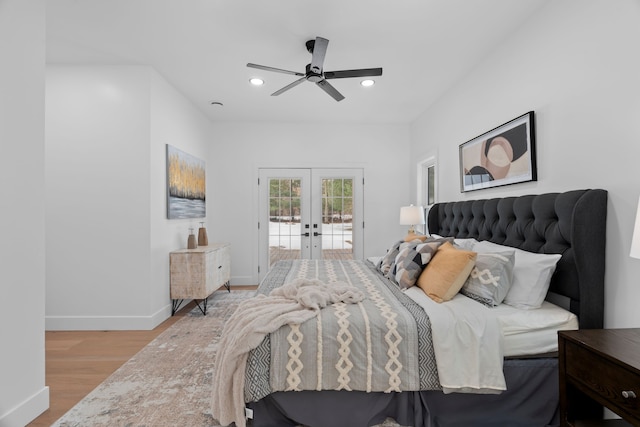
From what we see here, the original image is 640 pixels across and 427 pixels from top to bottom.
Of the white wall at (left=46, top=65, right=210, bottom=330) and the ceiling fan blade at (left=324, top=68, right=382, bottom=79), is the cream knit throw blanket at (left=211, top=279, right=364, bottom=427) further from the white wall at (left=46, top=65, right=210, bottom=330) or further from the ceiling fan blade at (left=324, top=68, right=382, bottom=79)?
the white wall at (left=46, top=65, right=210, bottom=330)

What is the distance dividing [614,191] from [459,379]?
131cm

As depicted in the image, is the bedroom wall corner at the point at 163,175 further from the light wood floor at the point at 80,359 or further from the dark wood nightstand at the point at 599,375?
the dark wood nightstand at the point at 599,375

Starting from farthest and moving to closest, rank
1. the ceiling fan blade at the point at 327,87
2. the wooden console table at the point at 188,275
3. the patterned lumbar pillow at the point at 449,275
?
the wooden console table at the point at 188,275, the ceiling fan blade at the point at 327,87, the patterned lumbar pillow at the point at 449,275

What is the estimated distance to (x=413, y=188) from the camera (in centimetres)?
501

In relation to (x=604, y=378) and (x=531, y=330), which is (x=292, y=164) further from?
(x=604, y=378)

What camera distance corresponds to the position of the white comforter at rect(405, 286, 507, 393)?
1.65 m

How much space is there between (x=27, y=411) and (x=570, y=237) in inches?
128

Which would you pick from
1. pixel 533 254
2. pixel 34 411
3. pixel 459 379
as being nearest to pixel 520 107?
pixel 533 254

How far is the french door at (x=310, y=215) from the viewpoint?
5184 mm

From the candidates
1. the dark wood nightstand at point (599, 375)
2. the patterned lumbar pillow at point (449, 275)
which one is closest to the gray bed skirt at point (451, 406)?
the dark wood nightstand at point (599, 375)

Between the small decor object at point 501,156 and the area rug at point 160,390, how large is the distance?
6.59 ft

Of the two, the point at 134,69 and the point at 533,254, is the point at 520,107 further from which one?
the point at 134,69

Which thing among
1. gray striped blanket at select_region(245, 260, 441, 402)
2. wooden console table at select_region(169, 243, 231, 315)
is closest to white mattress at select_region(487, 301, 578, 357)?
gray striped blanket at select_region(245, 260, 441, 402)

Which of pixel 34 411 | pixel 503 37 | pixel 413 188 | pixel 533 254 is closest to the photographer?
pixel 34 411
